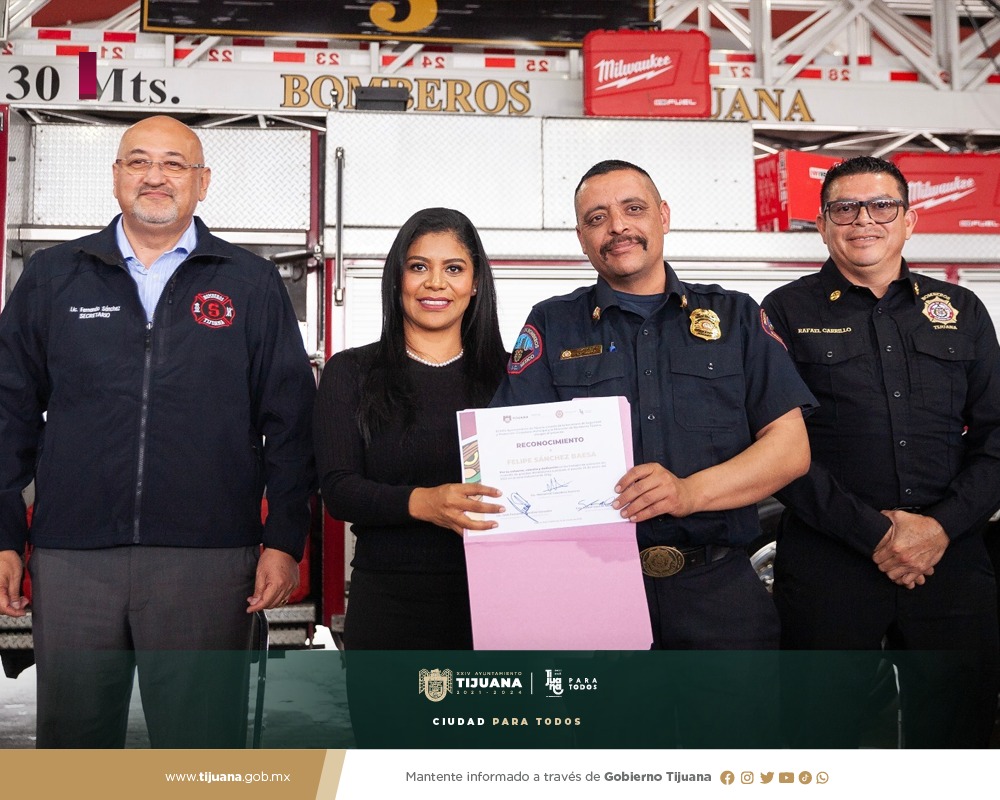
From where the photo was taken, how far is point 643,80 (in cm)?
514

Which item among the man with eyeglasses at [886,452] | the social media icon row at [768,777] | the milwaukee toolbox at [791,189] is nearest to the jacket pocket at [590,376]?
the man with eyeglasses at [886,452]

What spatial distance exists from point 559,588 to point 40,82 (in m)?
6.40

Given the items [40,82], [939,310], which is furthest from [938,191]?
[40,82]

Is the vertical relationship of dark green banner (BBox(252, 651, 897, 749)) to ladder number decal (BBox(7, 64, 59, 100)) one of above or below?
below

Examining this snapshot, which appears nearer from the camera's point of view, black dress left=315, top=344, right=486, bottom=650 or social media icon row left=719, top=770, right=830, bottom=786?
social media icon row left=719, top=770, right=830, bottom=786

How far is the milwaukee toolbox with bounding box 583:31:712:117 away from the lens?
5.00 meters

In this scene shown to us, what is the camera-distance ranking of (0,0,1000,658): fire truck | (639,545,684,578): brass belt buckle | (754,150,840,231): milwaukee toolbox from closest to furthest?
(639,545,684,578): brass belt buckle → (0,0,1000,658): fire truck → (754,150,840,231): milwaukee toolbox

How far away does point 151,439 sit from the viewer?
2059mm

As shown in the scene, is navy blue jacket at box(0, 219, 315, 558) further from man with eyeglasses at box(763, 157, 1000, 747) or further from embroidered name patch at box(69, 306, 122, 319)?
man with eyeglasses at box(763, 157, 1000, 747)

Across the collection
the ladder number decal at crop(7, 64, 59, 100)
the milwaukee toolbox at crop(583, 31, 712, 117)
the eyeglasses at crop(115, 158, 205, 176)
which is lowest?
the eyeglasses at crop(115, 158, 205, 176)

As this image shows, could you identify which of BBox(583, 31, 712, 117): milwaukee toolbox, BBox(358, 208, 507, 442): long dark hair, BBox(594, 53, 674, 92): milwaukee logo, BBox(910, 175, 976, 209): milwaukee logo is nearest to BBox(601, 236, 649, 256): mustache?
BBox(358, 208, 507, 442): long dark hair

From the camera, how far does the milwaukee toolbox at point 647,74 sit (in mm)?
5004

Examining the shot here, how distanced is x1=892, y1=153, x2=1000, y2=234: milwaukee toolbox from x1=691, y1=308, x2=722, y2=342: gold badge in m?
3.45

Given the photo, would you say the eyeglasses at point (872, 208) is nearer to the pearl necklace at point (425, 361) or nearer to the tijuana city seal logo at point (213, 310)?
the pearl necklace at point (425, 361)
